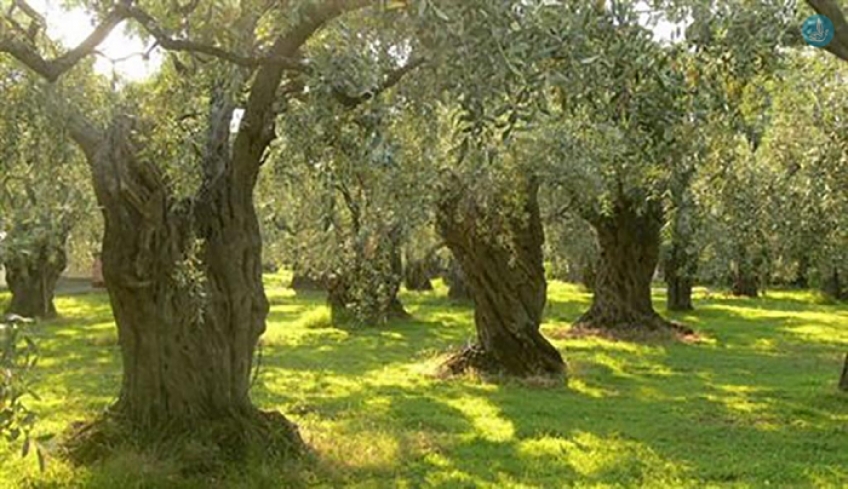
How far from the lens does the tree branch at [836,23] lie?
431 inches

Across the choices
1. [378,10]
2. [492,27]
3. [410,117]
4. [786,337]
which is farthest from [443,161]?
[786,337]

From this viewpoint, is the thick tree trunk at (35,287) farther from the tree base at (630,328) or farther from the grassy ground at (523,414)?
the tree base at (630,328)

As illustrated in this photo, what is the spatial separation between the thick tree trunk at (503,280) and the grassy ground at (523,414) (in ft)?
2.50

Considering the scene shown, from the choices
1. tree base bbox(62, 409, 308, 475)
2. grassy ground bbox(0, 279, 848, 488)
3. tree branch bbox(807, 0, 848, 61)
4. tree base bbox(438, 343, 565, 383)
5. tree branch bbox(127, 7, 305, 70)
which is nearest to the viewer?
tree branch bbox(127, 7, 305, 70)

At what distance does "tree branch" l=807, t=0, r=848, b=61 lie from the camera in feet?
35.9

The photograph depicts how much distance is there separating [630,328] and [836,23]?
14.8 metres

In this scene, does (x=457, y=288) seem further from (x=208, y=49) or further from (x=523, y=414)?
(x=208, y=49)

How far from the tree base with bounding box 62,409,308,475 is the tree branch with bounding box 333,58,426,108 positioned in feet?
13.4

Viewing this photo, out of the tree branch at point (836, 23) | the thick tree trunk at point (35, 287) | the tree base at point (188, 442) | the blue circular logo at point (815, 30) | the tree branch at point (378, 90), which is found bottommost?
the tree base at point (188, 442)

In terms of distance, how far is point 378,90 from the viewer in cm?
639

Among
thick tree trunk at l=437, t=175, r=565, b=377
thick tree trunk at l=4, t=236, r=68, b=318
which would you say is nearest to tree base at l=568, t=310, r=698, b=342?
thick tree trunk at l=437, t=175, r=565, b=377

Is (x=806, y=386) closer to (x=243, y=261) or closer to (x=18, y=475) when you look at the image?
(x=243, y=261)

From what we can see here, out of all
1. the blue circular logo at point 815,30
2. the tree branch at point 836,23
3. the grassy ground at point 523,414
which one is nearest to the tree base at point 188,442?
the grassy ground at point 523,414

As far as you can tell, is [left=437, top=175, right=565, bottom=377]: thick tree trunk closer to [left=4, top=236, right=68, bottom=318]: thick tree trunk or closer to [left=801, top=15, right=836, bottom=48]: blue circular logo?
[left=801, top=15, right=836, bottom=48]: blue circular logo
